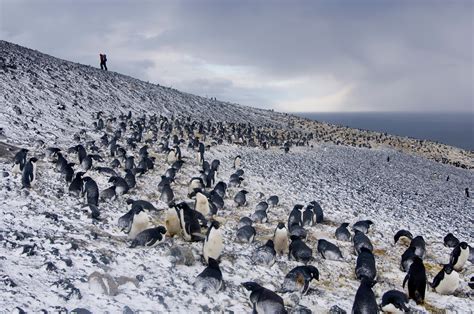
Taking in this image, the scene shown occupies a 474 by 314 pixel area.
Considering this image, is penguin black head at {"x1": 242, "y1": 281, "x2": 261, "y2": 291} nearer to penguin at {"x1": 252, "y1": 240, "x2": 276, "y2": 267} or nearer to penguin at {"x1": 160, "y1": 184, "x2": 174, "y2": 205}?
penguin at {"x1": 252, "y1": 240, "x2": 276, "y2": 267}

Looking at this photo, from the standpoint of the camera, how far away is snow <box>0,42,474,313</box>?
7250mm

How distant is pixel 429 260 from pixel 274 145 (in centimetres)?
1998

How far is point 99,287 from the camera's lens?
699 centimetres

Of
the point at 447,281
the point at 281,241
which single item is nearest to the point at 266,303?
the point at 281,241

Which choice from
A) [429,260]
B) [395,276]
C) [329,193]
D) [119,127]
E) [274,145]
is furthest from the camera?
[274,145]

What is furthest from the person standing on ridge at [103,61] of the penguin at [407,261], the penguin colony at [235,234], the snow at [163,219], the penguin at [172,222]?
the penguin at [407,261]

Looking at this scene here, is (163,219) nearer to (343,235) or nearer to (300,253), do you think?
(300,253)

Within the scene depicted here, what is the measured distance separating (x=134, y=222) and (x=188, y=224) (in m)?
1.27

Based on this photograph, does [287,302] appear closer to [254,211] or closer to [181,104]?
[254,211]

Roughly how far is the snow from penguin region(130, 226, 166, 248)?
7.9 inches

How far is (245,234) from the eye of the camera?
1095 centimetres

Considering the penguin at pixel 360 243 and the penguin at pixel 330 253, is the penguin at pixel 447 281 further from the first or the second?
the penguin at pixel 330 253

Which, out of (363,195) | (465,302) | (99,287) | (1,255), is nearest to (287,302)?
(99,287)

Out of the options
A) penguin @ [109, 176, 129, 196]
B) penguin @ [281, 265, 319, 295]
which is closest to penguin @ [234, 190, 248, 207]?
penguin @ [109, 176, 129, 196]
